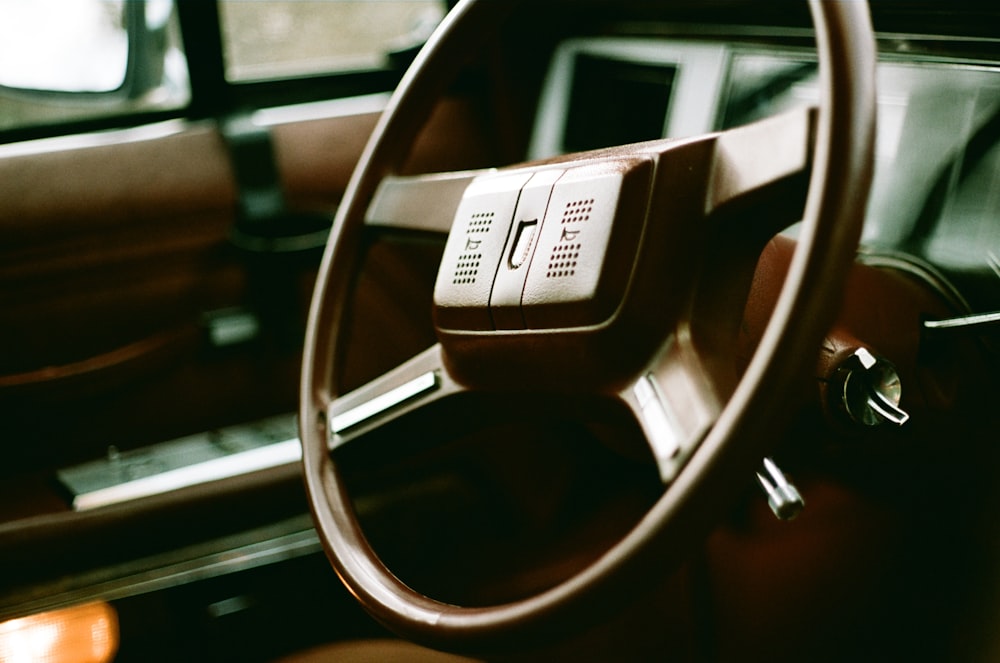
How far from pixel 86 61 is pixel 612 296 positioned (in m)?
1.15

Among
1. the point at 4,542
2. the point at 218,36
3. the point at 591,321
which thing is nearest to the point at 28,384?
the point at 4,542

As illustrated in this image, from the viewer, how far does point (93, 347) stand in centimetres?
133

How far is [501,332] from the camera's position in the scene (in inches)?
26.9

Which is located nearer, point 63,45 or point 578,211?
point 578,211

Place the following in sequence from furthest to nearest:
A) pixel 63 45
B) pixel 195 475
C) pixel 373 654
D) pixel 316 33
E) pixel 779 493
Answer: pixel 316 33, pixel 63 45, pixel 195 475, pixel 373 654, pixel 779 493

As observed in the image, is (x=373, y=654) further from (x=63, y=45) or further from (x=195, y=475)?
(x=63, y=45)

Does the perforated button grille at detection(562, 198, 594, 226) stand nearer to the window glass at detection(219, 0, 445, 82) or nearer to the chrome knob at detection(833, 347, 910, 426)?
the chrome knob at detection(833, 347, 910, 426)

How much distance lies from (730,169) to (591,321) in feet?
0.44

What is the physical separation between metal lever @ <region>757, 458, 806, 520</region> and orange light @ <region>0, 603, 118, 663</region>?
722mm

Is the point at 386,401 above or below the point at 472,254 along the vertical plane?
below

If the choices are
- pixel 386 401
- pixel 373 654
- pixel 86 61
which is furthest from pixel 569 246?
pixel 86 61

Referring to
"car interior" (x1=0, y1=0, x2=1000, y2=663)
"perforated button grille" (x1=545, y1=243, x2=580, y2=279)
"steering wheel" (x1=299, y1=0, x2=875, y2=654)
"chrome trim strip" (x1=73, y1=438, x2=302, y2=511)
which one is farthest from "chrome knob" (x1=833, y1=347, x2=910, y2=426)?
"chrome trim strip" (x1=73, y1=438, x2=302, y2=511)

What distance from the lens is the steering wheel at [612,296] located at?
48cm

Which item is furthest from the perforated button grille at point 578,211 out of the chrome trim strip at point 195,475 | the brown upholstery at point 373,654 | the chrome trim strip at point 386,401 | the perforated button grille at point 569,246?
the chrome trim strip at point 195,475
